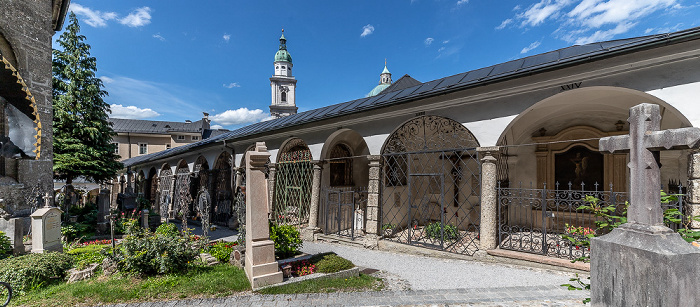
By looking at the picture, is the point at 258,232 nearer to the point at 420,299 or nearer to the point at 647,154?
the point at 420,299

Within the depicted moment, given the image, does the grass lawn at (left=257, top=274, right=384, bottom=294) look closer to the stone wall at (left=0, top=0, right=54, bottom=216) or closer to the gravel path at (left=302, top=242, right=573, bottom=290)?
the gravel path at (left=302, top=242, right=573, bottom=290)

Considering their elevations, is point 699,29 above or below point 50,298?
above

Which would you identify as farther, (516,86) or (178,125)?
(178,125)

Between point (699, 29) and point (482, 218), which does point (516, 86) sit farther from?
point (482, 218)

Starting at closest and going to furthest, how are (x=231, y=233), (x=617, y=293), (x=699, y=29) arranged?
(x=617, y=293) → (x=699, y=29) → (x=231, y=233)

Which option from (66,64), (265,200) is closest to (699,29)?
(265,200)

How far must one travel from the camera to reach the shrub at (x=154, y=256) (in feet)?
17.1

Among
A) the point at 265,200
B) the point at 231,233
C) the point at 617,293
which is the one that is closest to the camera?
the point at 617,293

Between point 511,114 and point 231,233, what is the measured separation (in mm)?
10609

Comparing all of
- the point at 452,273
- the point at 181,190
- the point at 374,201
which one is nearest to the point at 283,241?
the point at 374,201

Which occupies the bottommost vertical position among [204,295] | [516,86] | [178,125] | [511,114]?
[204,295]

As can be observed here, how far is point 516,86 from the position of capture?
6160 mm

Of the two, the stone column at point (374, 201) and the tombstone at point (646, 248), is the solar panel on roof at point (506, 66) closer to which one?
the stone column at point (374, 201)

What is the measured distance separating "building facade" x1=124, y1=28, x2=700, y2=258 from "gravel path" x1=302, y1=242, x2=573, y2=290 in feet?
2.02
